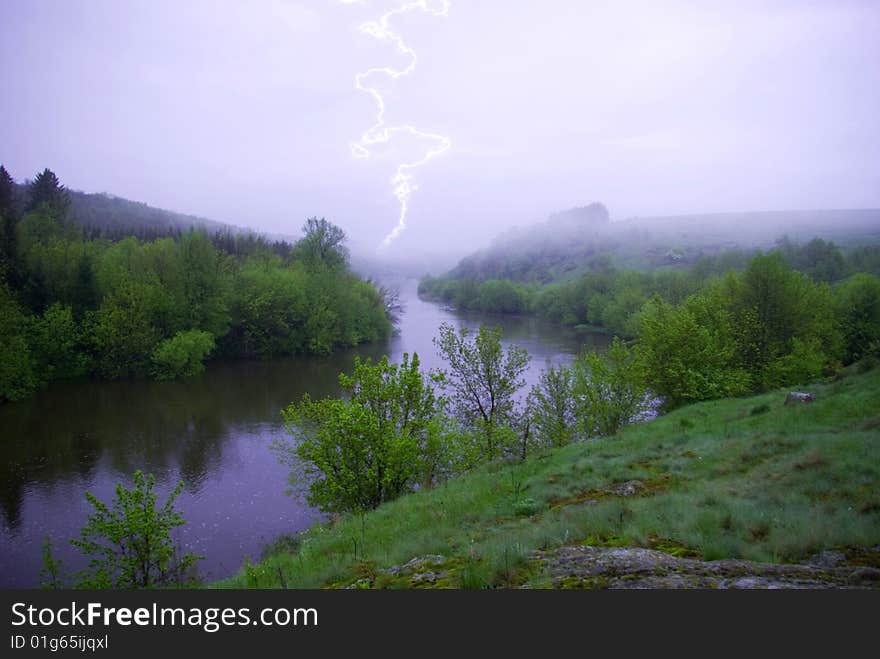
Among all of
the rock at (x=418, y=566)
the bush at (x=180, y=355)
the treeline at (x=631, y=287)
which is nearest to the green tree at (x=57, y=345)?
the bush at (x=180, y=355)

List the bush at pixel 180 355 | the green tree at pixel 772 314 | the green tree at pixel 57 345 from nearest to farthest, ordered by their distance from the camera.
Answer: the green tree at pixel 772 314 → the green tree at pixel 57 345 → the bush at pixel 180 355

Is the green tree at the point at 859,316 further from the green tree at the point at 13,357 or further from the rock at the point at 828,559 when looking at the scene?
the green tree at the point at 13,357

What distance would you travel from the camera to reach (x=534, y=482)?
13.5 meters

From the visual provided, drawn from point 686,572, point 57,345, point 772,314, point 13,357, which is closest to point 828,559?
point 686,572

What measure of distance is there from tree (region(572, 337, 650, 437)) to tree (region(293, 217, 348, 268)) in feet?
216

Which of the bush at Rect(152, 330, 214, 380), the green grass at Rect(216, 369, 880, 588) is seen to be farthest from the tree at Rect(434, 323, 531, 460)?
the bush at Rect(152, 330, 214, 380)

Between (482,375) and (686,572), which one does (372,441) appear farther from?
(686,572)

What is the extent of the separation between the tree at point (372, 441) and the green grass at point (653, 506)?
221cm

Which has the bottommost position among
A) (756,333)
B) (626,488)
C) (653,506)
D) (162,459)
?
(162,459)

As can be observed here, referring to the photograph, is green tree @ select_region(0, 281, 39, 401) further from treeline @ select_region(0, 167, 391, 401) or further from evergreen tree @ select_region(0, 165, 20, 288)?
evergreen tree @ select_region(0, 165, 20, 288)

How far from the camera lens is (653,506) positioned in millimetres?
8898

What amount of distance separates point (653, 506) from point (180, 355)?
5352 centimetres

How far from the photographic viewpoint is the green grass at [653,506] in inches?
264

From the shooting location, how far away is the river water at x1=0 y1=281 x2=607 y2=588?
69.6ft
